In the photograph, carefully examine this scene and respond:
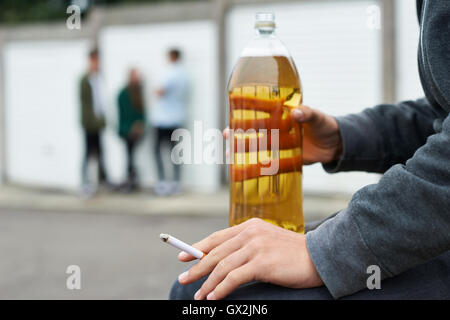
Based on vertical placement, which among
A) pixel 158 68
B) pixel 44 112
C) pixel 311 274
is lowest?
pixel 44 112

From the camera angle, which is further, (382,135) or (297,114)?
(382,135)

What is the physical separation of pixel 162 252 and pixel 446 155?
5548 millimetres

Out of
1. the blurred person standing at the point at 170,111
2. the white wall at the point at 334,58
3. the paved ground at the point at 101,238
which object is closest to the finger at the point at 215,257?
the paved ground at the point at 101,238

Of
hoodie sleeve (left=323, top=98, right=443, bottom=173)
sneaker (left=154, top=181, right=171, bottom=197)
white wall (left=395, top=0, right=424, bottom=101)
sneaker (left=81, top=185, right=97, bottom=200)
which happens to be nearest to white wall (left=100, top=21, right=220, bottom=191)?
sneaker (left=154, top=181, right=171, bottom=197)

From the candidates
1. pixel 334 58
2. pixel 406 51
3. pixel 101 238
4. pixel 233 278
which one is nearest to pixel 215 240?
pixel 233 278

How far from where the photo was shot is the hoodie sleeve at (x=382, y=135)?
1.80 meters

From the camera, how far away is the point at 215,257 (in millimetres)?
1286

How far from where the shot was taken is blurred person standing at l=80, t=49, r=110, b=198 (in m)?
10.2

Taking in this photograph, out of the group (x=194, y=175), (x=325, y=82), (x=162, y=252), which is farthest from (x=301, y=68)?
(x=162, y=252)

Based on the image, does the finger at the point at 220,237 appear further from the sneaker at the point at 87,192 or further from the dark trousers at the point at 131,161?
the dark trousers at the point at 131,161

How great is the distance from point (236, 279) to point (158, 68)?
10.0 metres

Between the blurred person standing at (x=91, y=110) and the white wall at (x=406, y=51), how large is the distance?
13.8 feet

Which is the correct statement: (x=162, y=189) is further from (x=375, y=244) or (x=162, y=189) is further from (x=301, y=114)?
(x=375, y=244)
